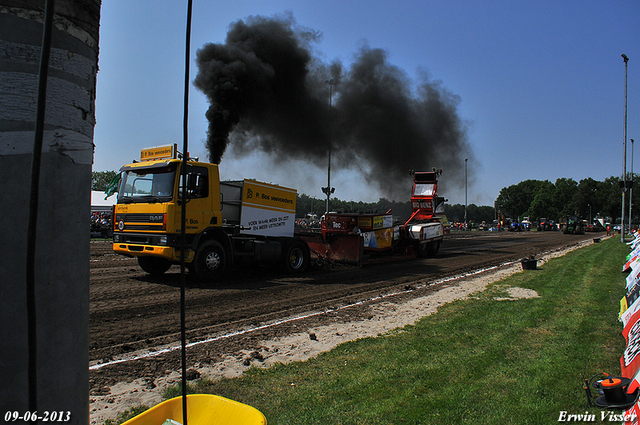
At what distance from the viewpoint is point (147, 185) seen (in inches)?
369

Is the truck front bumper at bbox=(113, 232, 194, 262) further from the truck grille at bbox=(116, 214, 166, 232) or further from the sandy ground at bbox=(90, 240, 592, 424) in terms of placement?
the sandy ground at bbox=(90, 240, 592, 424)

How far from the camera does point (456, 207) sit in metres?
121

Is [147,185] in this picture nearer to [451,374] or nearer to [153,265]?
[153,265]

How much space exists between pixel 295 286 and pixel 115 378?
5.74m

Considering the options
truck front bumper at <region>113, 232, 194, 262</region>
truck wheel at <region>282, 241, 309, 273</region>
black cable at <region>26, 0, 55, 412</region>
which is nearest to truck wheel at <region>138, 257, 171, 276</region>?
truck front bumper at <region>113, 232, 194, 262</region>

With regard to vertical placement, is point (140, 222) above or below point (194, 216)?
below

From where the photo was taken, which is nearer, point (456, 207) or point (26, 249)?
point (26, 249)

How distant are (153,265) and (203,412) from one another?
8986 millimetres

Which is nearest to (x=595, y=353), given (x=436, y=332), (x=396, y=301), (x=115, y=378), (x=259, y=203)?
(x=436, y=332)

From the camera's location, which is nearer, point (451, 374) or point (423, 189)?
point (451, 374)

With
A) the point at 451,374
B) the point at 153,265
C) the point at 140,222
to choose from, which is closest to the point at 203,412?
the point at 451,374

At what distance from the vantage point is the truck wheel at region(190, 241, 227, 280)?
9500 millimetres

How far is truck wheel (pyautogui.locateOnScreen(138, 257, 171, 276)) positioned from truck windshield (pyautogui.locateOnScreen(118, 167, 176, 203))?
5.63 ft

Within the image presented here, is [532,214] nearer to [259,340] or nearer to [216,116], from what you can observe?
[216,116]
